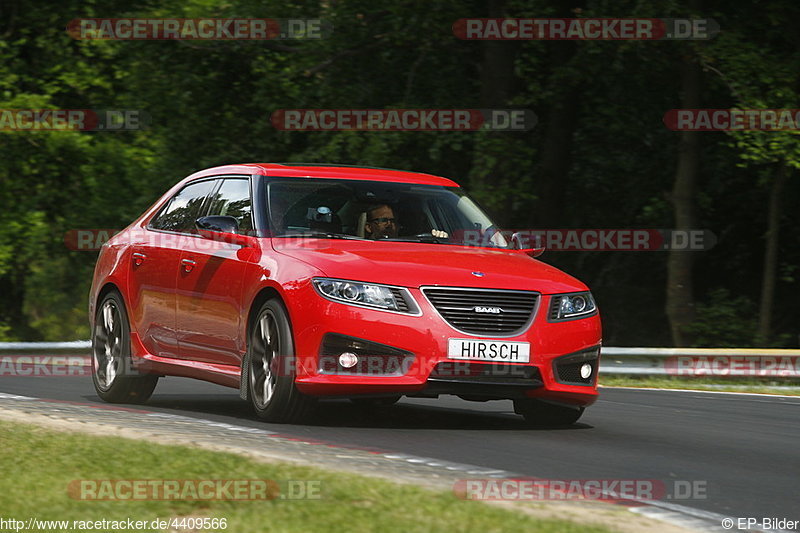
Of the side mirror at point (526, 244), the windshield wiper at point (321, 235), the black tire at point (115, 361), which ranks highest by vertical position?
the windshield wiper at point (321, 235)

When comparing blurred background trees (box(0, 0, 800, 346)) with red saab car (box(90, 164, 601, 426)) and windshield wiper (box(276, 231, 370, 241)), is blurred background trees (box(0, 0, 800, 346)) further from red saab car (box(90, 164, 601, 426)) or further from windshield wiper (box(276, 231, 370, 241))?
windshield wiper (box(276, 231, 370, 241))

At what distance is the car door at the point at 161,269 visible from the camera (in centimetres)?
1062

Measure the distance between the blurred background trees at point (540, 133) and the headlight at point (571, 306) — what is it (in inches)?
487

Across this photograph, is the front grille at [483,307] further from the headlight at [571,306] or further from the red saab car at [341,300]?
the headlight at [571,306]

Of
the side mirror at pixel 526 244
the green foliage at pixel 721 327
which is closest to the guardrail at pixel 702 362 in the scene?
the green foliage at pixel 721 327

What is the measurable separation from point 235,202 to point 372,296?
186 centimetres

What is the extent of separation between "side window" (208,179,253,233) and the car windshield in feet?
0.63

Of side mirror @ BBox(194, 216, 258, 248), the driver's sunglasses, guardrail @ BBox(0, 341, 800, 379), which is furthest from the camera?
guardrail @ BBox(0, 341, 800, 379)

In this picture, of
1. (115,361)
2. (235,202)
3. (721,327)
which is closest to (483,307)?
(235,202)

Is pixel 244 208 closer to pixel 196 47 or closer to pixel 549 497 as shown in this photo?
pixel 549 497

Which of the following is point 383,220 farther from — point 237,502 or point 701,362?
point 701,362

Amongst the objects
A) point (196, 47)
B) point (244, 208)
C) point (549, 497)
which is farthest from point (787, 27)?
point (549, 497)

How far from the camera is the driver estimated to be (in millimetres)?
10094

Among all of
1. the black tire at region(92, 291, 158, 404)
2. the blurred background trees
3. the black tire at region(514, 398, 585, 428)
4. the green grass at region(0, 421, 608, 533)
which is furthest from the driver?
the blurred background trees
